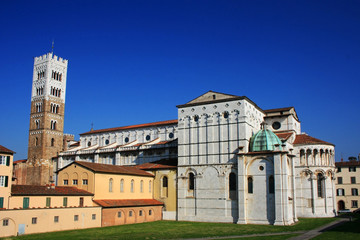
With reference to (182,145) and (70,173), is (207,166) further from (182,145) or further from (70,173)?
(70,173)

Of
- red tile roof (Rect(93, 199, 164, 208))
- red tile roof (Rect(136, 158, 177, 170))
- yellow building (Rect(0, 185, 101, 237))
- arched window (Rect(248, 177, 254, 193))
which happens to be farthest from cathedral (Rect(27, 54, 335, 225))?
yellow building (Rect(0, 185, 101, 237))

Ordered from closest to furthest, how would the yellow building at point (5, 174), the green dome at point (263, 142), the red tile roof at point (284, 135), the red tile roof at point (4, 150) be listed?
the yellow building at point (5, 174)
the red tile roof at point (4, 150)
the green dome at point (263, 142)
the red tile roof at point (284, 135)

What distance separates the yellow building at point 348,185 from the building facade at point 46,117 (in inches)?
2299

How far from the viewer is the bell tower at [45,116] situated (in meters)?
75.9

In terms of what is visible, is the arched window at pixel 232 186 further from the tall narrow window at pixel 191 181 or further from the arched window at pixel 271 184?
the tall narrow window at pixel 191 181

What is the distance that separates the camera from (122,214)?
4203cm

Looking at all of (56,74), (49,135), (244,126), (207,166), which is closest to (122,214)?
(207,166)

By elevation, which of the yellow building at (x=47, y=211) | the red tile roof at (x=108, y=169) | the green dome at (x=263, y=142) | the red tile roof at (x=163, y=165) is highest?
the green dome at (x=263, y=142)

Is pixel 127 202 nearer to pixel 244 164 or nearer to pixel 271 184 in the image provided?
pixel 244 164

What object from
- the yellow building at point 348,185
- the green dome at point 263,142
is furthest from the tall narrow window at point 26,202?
the yellow building at point 348,185

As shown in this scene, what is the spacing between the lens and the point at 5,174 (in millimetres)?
33312

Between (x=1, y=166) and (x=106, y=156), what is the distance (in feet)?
113

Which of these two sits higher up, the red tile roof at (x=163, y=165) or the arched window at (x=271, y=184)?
the red tile roof at (x=163, y=165)

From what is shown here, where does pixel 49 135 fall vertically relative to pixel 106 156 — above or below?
above
